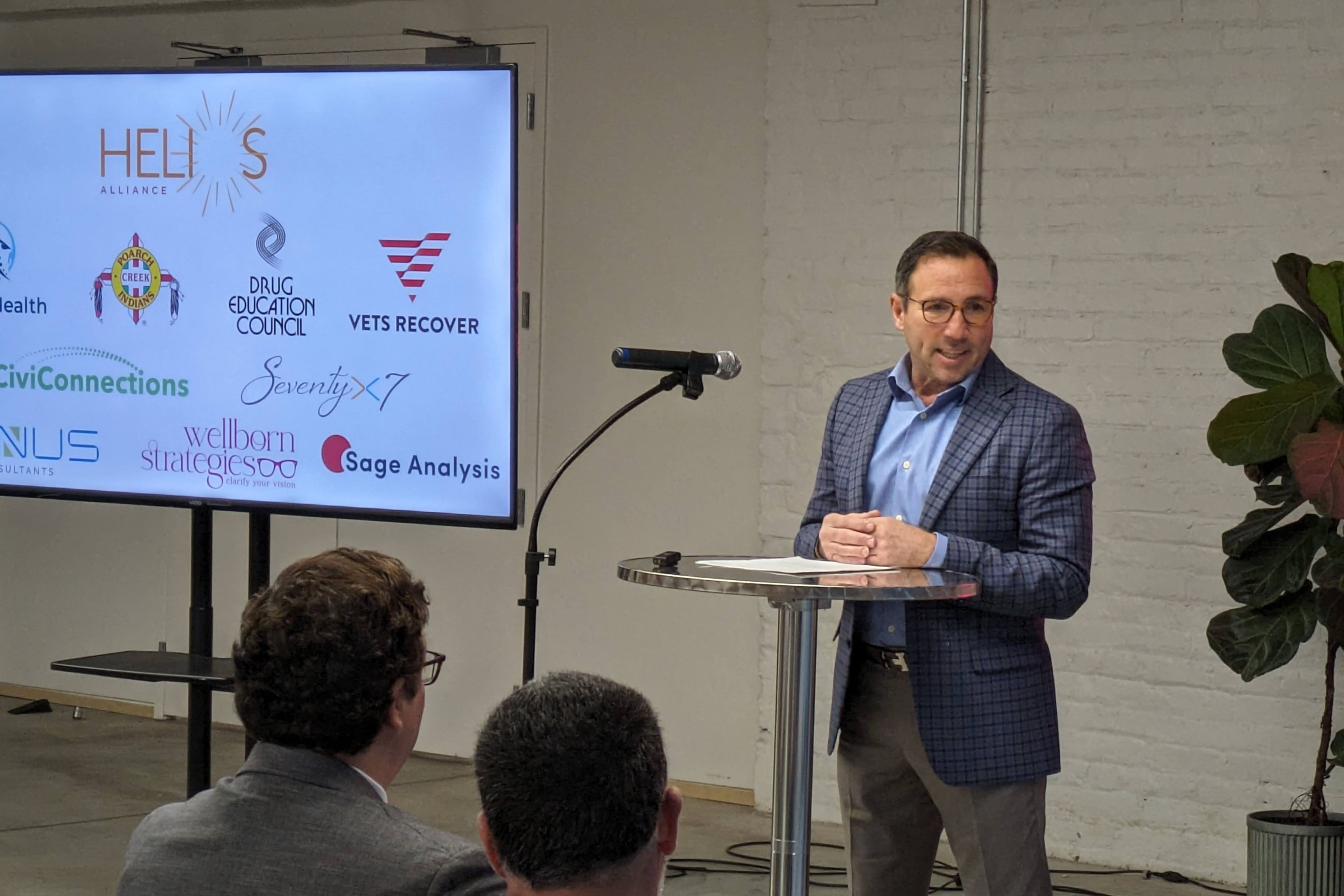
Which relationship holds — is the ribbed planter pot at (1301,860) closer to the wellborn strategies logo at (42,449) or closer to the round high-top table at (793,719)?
the round high-top table at (793,719)

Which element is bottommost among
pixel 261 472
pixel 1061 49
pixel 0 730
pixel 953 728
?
pixel 0 730

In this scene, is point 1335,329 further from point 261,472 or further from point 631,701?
point 631,701

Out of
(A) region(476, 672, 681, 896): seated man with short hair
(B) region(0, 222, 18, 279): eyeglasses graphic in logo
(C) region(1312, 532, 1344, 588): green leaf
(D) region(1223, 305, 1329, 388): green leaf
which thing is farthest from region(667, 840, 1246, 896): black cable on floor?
(A) region(476, 672, 681, 896): seated man with short hair

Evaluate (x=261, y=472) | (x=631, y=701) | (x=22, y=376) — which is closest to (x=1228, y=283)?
(x=261, y=472)

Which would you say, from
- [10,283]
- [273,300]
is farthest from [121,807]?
[273,300]

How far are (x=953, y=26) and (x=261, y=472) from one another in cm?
230

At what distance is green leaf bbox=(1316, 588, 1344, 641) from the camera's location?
11.1 feet

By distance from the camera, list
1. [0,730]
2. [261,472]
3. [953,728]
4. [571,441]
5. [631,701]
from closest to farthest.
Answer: [631,701] < [953,728] < [261,472] < [571,441] < [0,730]

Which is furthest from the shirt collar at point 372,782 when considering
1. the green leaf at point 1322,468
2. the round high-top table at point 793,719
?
the green leaf at point 1322,468

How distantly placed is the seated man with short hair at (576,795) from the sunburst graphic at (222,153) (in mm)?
2236

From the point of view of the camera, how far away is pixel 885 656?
2500 millimetres

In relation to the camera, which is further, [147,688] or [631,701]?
[147,688]

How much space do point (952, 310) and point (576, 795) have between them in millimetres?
1555

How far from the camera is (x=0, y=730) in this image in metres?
5.53
